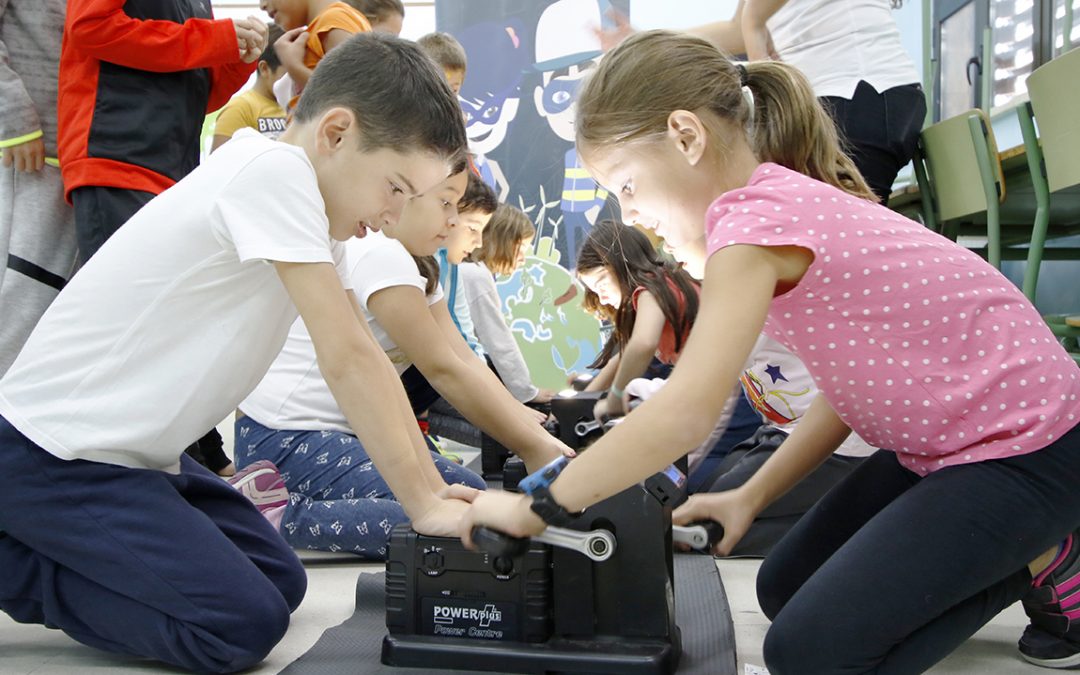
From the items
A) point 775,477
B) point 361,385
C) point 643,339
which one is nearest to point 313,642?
point 361,385

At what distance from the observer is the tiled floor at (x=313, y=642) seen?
1222mm

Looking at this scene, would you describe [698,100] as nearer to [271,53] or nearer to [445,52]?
[271,53]

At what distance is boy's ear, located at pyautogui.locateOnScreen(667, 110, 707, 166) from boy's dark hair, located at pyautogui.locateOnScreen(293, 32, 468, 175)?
38 cm

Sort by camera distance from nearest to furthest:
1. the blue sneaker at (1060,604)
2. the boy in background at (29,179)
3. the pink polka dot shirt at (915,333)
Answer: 1. the pink polka dot shirt at (915,333)
2. the blue sneaker at (1060,604)
3. the boy in background at (29,179)

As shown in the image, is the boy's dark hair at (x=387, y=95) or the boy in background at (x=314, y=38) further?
the boy in background at (x=314, y=38)

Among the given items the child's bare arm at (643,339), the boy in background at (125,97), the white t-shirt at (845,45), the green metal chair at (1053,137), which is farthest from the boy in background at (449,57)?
the green metal chair at (1053,137)

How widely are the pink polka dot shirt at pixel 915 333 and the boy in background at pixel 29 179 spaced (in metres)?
1.58

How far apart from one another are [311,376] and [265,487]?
25 cm

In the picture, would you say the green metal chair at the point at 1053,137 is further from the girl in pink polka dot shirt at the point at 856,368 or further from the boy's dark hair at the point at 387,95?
the boy's dark hair at the point at 387,95

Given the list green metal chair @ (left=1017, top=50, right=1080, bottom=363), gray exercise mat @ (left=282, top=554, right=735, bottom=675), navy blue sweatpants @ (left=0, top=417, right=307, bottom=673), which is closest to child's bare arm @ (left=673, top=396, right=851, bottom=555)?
gray exercise mat @ (left=282, top=554, right=735, bottom=675)

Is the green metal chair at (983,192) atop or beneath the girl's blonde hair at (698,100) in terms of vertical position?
beneath

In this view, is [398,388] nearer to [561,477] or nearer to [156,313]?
[156,313]

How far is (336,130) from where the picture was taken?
52.6 inches

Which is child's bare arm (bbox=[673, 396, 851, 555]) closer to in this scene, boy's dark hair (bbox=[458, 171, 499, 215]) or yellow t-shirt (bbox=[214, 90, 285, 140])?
boy's dark hair (bbox=[458, 171, 499, 215])
